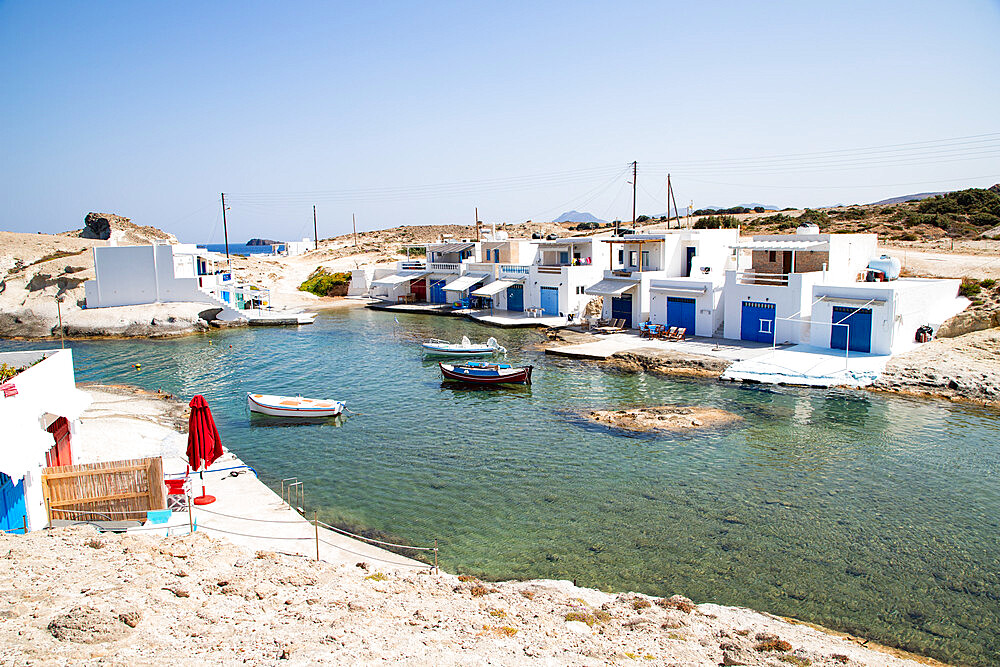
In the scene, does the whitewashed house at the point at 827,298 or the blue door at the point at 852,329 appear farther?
the blue door at the point at 852,329

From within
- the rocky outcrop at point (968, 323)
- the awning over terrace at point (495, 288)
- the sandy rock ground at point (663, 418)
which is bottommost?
the sandy rock ground at point (663, 418)

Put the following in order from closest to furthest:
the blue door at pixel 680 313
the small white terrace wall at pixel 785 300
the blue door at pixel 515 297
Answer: the small white terrace wall at pixel 785 300, the blue door at pixel 680 313, the blue door at pixel 515 297

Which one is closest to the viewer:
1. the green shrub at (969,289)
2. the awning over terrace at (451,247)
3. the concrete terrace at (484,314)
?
the green shrub at (969,289)

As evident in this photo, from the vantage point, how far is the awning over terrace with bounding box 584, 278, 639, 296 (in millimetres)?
39875

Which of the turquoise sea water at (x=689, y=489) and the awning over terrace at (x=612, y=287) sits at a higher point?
the awning over terrace at (x=612, y=287)

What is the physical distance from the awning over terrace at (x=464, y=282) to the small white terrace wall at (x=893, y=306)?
28412mm

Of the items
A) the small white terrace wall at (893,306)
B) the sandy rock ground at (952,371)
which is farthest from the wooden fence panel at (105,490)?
the small white terrace wall at (893,306)

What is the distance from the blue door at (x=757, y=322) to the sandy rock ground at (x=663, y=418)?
1100 cm

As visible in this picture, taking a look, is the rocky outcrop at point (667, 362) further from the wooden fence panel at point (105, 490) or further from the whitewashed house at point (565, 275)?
the wooden fence panel at point (105, 490)

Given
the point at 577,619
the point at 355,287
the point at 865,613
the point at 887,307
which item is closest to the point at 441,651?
the point at 577,619

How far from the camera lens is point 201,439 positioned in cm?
1476

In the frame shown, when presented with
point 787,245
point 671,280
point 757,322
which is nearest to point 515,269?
point 671,280

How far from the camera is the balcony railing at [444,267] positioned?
5810cm

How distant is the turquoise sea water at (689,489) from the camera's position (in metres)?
12.5
